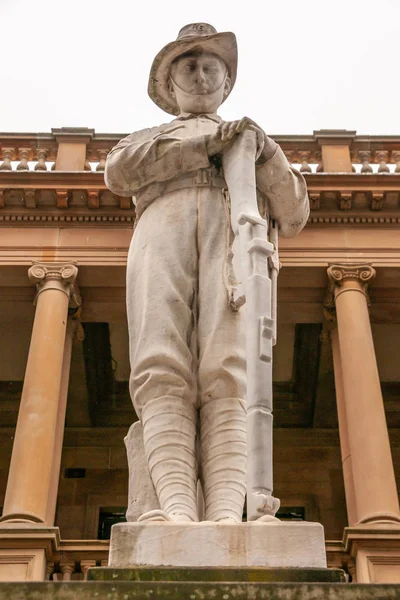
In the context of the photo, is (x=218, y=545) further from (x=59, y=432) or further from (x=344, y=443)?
(x=344, y=443)

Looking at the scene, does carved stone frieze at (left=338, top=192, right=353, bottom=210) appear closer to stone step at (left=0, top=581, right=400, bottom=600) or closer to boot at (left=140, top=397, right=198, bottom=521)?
boot at (left=140, top=397, right=198, bottom=521)

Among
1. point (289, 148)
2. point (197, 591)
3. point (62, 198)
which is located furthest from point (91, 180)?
point (197, 591)

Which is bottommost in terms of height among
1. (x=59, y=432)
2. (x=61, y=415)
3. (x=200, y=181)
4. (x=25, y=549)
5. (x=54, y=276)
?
(x=200, y=181)

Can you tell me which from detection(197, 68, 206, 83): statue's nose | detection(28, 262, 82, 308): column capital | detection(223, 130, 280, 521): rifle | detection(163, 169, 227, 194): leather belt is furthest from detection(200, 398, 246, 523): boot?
detection(28, 262, 82, 308): column capital

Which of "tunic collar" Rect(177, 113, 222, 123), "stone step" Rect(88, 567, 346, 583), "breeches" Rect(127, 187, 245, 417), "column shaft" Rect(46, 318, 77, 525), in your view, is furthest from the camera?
"column shaft" Rect(46, 318, 77, 525)

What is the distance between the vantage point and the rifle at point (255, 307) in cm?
378

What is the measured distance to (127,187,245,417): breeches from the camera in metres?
4.36

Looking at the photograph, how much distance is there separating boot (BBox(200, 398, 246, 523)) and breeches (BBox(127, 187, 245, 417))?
0.06 metres

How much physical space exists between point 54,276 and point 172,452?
12025mm

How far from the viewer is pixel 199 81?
536 cm

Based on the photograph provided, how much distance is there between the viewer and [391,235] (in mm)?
16344

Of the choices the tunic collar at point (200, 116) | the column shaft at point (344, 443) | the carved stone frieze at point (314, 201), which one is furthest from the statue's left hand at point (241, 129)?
the carved stone frieze at point (314, 201)

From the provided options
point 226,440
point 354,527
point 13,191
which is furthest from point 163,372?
point 13,191

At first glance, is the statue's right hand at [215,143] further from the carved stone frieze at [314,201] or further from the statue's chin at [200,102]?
the carved stone frieze at [314,201]
